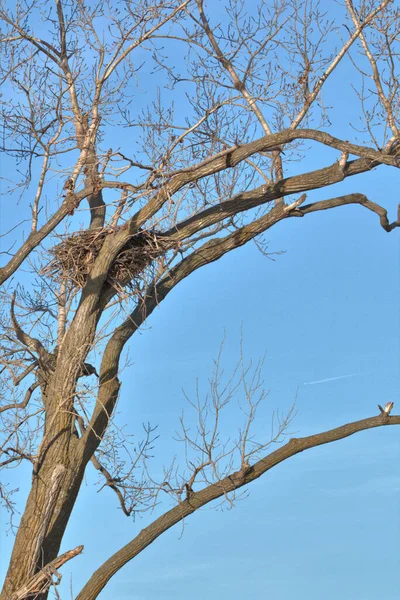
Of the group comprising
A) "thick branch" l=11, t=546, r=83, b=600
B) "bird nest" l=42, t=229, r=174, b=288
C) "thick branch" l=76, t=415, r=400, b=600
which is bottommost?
"thick branch" l=11, t=546, r=83, b=600

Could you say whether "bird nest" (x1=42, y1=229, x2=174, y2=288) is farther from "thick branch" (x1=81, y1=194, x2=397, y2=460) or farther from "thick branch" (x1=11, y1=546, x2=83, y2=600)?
"thick branch" (x1=11, y1=546, x2=83, y2=600)

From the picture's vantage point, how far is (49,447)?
279 inches

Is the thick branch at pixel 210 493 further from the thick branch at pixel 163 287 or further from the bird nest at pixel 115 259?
the bird nest at pixel 115 259

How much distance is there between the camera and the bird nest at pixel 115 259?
7.53 metres

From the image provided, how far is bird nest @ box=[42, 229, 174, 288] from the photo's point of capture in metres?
7.53

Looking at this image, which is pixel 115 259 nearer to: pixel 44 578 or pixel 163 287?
pixel 163 287

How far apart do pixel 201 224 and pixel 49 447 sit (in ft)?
A: 8.43

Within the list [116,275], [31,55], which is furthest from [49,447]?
[31,55]

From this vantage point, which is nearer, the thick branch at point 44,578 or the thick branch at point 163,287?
the thick branch at point 44,578

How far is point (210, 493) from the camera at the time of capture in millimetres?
7152

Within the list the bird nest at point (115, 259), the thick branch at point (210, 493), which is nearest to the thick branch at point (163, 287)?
the bird nest at point (115, 259)

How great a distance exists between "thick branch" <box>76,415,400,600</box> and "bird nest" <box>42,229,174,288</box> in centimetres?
209

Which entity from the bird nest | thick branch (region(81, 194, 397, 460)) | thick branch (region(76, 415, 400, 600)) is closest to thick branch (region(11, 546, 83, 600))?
thick branch (region(76, 415, 400, 600))

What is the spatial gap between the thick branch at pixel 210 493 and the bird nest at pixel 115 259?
209 cm
